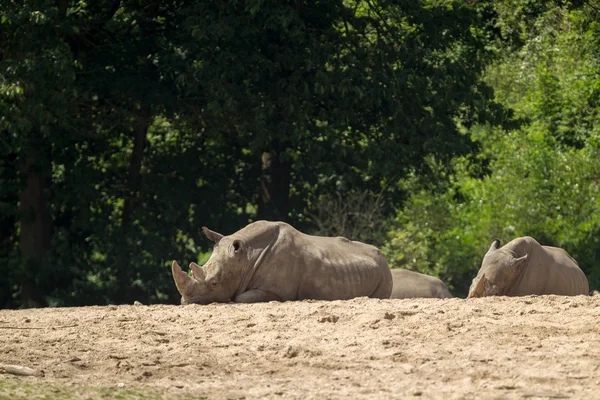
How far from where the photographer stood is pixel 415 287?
15031 mm

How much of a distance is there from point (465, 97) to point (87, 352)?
1140cm

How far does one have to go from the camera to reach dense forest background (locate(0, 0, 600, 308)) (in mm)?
18000

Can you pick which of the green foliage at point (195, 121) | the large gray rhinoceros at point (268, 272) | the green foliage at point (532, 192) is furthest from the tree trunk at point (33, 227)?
the large gray rhinoceros at point (268, 272)

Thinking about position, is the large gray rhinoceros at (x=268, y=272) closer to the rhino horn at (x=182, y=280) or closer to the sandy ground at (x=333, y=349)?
the rhino horn at (x=182, y=280)

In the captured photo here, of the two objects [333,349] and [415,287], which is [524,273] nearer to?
[415,287]

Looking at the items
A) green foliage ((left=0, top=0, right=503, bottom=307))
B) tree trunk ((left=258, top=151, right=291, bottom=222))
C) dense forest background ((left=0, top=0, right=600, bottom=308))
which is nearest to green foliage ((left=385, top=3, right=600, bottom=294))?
dense forest background ((left=0, top=0, right=600, bottom=308))

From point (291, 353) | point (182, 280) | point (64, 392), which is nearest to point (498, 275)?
point (182, 280)

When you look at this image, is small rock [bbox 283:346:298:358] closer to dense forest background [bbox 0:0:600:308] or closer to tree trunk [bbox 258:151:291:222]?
dense forest background [bbox 0:0:600:308]

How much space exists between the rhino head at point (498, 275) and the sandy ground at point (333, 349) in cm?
218

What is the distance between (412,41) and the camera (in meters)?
19.0

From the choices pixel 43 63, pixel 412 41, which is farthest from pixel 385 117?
pixel 43 63

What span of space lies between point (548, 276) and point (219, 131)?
24.5ft

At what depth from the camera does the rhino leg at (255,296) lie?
12.5 m

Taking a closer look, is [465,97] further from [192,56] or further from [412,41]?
[192,56]
